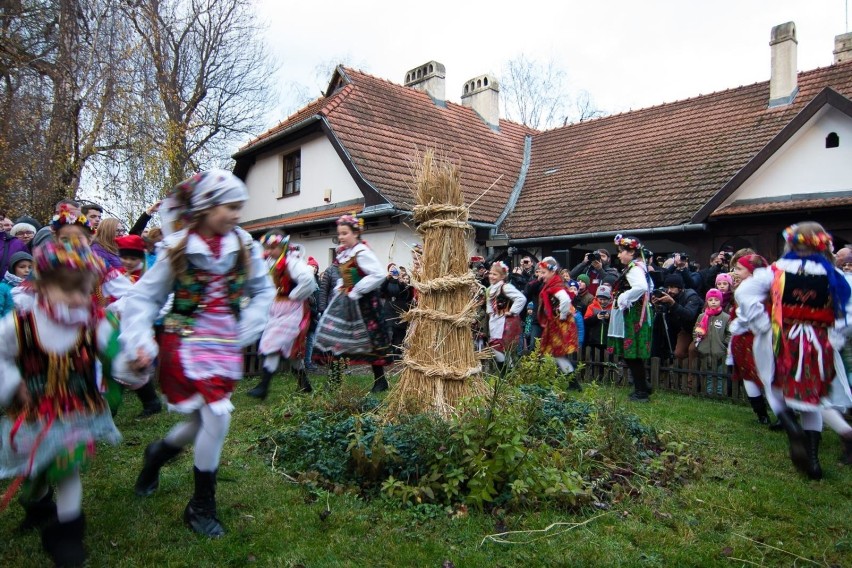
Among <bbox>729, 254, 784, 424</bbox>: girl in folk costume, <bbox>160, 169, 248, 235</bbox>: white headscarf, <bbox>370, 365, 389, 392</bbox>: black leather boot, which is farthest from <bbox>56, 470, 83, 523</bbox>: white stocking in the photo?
<bbox>729, 254, 784, 424</bbox>: girl in folk costume

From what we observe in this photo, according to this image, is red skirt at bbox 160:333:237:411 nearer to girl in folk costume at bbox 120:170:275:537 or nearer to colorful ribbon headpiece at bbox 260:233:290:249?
girl in folk costume at bbox 120:170:275:537

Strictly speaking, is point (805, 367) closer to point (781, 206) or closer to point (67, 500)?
point (67, 500)

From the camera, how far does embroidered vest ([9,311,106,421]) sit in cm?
263

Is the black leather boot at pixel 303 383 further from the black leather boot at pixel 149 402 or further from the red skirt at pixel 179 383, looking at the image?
the red skirt at pixel 179 383

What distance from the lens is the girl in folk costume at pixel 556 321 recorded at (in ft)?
24.1

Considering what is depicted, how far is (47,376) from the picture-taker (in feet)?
8.76

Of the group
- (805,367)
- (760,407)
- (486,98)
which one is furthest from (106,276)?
(486,98)

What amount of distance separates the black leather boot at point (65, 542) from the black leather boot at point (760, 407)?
5.66 metres

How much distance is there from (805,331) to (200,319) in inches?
160

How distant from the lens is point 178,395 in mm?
2984

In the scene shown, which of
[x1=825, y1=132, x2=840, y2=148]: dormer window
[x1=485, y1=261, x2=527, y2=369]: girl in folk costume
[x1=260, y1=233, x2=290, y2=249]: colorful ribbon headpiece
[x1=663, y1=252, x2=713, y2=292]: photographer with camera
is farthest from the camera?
[x1=825, y1=132, x2=840, y2=148]: dormer window

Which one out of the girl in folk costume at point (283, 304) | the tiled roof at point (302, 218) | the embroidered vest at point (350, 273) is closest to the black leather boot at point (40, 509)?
the girl in folk costume at point (283, 304)

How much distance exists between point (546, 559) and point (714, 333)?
223 inches

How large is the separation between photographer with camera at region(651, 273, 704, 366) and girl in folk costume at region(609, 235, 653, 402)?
79 cm
